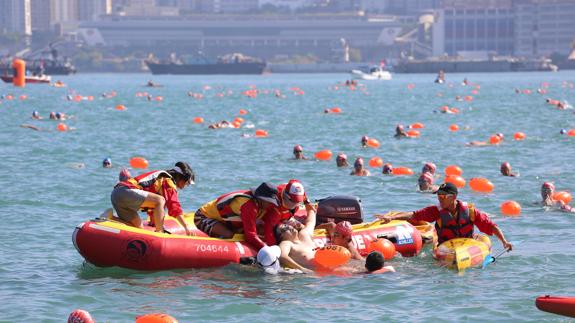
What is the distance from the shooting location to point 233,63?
551 ft

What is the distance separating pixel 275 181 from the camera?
26312 mm

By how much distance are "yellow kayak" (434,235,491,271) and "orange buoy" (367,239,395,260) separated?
0.59 m

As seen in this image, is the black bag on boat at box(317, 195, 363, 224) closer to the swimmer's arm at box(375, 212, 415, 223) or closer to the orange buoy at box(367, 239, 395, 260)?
the swimmer's arm at box(375, 212, 415, 223)

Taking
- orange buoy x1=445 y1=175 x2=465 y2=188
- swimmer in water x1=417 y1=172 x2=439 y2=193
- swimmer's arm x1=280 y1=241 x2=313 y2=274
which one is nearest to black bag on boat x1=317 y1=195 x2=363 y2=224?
swimmer's arm x1=280 y1=241 x2=313 y2=274

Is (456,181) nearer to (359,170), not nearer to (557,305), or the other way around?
(359,170)

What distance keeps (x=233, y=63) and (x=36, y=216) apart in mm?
147732

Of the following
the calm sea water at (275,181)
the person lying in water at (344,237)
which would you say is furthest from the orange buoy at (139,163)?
the person lying in water at (344,237)

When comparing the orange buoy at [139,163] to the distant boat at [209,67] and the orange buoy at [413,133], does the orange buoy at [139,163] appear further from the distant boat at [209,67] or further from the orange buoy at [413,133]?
the distant boat at [209,67]

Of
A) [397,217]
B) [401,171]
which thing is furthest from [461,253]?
[401,171]

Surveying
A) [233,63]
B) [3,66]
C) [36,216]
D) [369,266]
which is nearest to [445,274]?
[369,266]

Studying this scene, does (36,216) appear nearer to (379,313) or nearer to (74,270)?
(74,270)

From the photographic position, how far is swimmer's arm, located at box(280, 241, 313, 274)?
1567 centimetres

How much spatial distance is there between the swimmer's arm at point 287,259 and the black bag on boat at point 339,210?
167 cm

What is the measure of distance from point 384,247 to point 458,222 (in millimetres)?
1023
